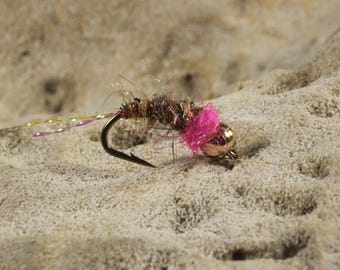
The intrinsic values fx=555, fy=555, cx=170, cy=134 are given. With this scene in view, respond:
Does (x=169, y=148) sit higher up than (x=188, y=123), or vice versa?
(x=188, y=123)

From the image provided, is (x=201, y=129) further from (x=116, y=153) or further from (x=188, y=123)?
(x=116, y=153)

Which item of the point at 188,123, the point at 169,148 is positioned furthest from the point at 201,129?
the point at 169,148

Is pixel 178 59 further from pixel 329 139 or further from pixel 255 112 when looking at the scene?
pixel 329 139

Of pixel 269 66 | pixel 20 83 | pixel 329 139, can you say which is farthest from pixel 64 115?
pixel 269 66

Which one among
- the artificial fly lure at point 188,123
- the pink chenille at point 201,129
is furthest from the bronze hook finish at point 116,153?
the pink chenille at point 201,129

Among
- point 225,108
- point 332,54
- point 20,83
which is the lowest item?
point 20,83

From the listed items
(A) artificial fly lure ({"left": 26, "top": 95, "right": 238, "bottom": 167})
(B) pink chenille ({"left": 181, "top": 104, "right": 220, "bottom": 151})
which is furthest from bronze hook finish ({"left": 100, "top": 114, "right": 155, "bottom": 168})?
(B) pink chenille ({"left": 181, "top": 104, "right": 220, "bottom": 151})
